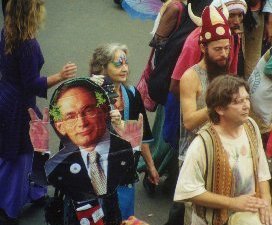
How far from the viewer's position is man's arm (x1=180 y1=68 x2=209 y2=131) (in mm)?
3299

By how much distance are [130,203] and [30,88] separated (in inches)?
42.6

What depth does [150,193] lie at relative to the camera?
15.5 feet

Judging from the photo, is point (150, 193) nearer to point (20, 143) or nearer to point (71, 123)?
point (20, 143)

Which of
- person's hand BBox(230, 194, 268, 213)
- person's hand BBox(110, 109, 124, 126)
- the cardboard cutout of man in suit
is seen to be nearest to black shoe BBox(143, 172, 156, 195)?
the cardboard cutout of man in suit

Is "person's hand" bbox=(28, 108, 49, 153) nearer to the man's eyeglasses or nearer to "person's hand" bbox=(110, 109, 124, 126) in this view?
the man's eyeglasses

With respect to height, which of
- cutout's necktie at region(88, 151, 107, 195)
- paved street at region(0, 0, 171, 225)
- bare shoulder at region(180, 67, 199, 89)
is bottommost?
cutout's necktie at region(88, 151, 107, 195)

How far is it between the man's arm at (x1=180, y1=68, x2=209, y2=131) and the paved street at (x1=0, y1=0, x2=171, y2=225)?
257cm

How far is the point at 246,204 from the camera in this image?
8.97 ft

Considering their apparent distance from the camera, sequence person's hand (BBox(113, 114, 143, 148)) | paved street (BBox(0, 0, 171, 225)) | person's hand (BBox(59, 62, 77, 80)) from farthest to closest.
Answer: paved street (BBox(0, 0, 171, 225)) < person's hand (BBox(59, 62, 77, 80)) < person's hand (BBox(113, 114, 143, 148))

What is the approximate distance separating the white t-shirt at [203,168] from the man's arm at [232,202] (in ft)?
0.12

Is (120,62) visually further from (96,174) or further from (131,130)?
(96,174)

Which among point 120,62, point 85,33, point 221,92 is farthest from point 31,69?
point 85,33

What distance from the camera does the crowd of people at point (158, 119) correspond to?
280cm

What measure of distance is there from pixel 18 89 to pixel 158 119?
119 cm
